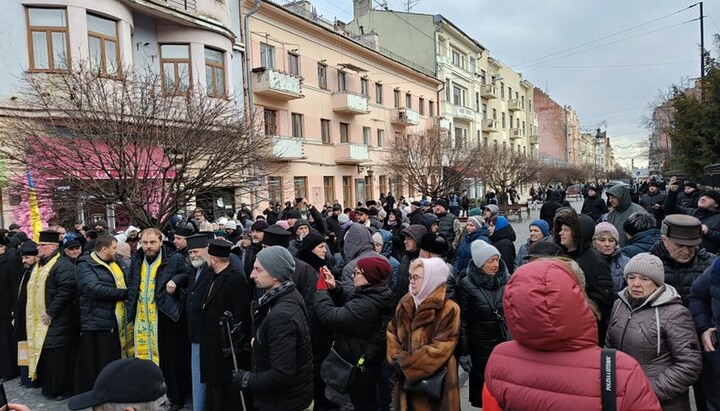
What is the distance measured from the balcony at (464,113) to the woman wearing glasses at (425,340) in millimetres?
39832

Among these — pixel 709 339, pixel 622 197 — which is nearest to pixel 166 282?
pixel 709 339

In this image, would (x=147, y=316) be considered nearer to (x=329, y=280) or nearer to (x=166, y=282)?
(x=166, y=282)

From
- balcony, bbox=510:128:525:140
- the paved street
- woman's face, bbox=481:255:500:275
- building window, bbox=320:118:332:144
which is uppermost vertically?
balcony, bbox=510:128:525:140

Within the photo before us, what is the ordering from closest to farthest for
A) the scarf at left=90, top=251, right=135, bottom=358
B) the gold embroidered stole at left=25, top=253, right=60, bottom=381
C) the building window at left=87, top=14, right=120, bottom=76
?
the scarf at left=90, top=251, right=135, bottom=358
the gold embroidered stole at left=25, top=253, right=60, bottom=381
the building window at left=87, top=14, right=120, bottom=76

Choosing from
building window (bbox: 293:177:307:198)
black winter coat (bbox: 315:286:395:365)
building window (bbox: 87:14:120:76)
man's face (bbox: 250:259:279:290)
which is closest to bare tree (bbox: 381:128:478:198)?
building window (bbox: 293:177:307:198)

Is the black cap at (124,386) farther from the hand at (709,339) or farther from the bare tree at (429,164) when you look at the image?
the bare tree at (429,164)

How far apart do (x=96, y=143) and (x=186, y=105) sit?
6.07 ft

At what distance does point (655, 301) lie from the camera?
10.1 feet

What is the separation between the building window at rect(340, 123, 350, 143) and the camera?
90.5ft

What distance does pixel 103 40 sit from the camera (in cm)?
1434

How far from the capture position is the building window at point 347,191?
2769 cm

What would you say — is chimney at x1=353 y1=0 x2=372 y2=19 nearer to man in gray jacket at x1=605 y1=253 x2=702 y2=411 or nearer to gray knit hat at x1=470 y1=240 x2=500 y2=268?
gray knit hat at x1=470 y1=240 x2=500 y2=268

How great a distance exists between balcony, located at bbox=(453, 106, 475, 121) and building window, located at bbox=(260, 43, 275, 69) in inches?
908

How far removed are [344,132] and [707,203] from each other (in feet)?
74.9
